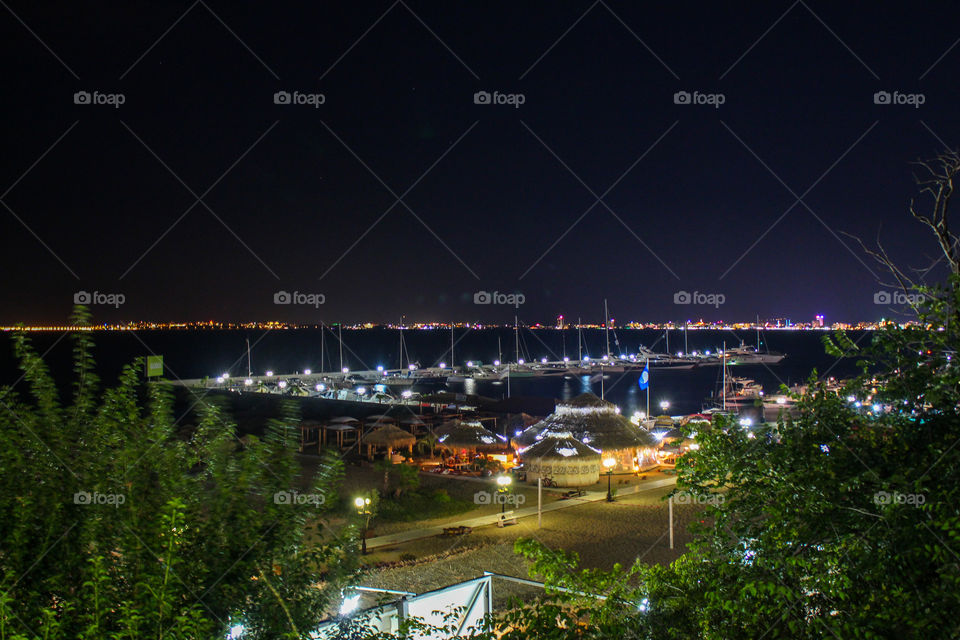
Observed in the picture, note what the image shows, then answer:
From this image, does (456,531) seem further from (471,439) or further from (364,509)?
(471,439)

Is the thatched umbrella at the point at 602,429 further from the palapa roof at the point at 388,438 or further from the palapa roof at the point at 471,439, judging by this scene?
the palapa roof at the point at 388,438

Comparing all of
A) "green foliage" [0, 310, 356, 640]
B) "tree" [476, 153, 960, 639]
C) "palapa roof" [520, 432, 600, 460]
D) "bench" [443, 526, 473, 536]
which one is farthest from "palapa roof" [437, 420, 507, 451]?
"green foliage" [0, 310, 356, 640]

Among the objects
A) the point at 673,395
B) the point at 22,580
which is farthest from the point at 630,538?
the point at 673,395

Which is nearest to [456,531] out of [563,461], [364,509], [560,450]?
[364,509]

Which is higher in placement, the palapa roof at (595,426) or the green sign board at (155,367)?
the green sign board at (155,367)

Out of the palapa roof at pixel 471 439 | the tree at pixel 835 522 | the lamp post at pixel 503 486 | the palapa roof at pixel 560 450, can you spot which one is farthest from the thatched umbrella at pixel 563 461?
the tree at pixel 835 522

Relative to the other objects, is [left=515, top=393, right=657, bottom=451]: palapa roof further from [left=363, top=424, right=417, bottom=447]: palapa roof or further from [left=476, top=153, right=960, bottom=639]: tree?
[left=476, top=153, right=960, bottom=639]: tree
